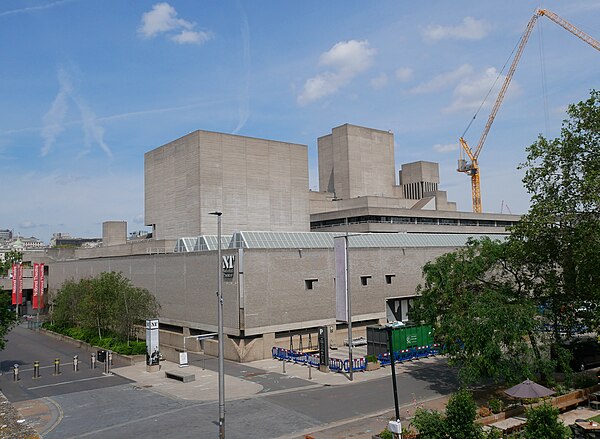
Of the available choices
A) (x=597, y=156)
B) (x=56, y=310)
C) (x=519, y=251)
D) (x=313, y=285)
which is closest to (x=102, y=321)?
(x=56, y=310)

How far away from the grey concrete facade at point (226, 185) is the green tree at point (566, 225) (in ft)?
154

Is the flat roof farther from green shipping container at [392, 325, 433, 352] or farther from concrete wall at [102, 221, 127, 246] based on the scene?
concrete wall at [102, 221, 127, 246]

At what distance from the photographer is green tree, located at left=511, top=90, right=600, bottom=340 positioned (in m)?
26.1

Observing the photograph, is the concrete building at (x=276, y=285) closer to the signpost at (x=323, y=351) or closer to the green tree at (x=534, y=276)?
the signpost at (x=323, y=351)

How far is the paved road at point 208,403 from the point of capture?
23.3m

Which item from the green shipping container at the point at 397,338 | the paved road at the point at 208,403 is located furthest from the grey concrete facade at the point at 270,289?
the green shipping container at the point at 397,338

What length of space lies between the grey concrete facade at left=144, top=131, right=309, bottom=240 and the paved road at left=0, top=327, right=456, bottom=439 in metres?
35.1

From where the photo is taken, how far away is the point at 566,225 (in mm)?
27328

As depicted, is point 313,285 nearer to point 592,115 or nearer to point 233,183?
point 592,115

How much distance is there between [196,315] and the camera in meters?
46.5

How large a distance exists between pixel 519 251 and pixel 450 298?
4.48m

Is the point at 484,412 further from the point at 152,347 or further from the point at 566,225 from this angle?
the point at 152,347

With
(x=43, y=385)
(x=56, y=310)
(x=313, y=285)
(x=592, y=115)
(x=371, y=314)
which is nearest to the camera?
(x=592, y=115)

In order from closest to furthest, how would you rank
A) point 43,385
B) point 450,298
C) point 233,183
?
1. point 450,298
2. point 43,385
3. point 233,183
